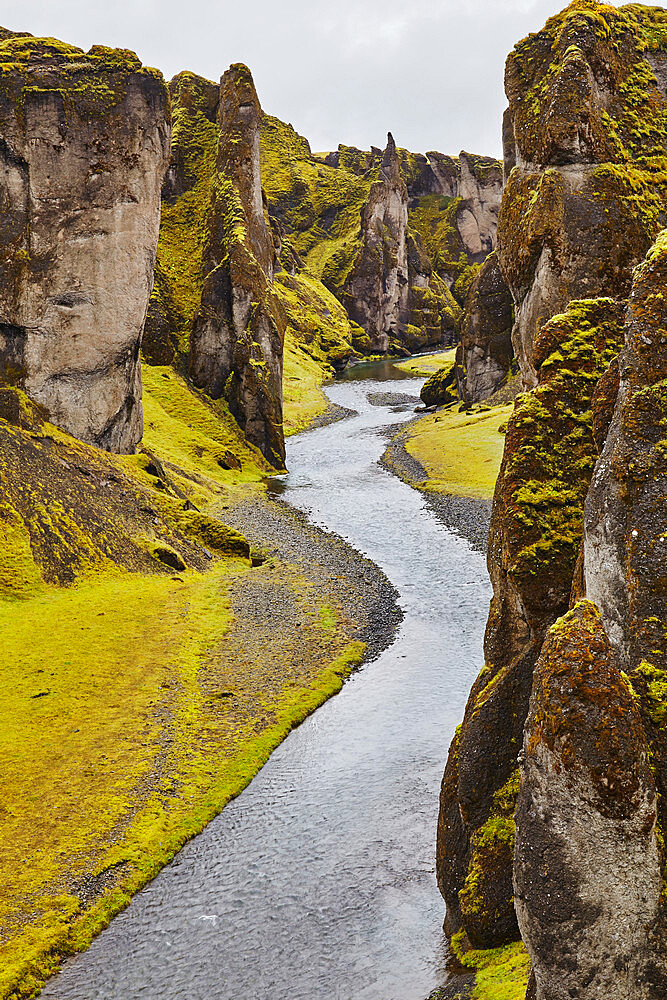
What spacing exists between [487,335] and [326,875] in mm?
70325

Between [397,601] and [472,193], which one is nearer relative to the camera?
[397,601]

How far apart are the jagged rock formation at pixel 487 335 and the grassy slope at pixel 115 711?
49405mm

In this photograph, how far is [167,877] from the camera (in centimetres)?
1845

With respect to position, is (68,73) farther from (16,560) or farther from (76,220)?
(16,560)

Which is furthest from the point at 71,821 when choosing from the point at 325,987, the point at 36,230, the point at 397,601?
the point at 36,230

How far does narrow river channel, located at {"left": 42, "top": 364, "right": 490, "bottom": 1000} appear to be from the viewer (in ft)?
49.7

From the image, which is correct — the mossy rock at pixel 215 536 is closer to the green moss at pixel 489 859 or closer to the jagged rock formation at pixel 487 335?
the green moss at pixel 489 859

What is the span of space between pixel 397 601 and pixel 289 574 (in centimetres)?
604

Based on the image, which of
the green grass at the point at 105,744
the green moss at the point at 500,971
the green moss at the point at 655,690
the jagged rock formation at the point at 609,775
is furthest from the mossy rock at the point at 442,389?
the green moss at the point at 655,690

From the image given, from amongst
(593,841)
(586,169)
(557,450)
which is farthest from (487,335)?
(593,841)

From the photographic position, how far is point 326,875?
1811 centimetres

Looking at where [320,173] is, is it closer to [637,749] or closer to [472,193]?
[472,193]

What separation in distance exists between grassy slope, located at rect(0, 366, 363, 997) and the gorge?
0.36 ft

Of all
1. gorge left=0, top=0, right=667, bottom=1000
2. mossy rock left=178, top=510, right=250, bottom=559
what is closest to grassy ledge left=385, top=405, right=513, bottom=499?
gorge left=0, top=0, right=667, bottom=1000
